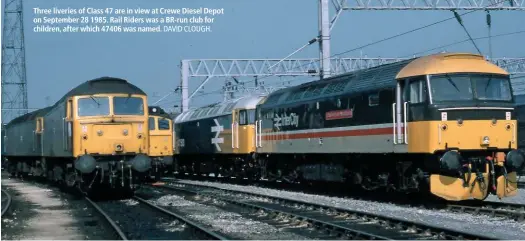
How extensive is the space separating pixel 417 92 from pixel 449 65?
102 cm

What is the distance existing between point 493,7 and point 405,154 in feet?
43.9

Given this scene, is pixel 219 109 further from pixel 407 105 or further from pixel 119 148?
pixel 407 105

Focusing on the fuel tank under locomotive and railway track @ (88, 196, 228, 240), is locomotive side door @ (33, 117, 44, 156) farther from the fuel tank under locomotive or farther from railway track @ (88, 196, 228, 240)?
railway track @ (88, 196, 228, 240)

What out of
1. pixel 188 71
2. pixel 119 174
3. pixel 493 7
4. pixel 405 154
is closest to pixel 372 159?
pixel 405 154

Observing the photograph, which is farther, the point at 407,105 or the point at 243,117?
the point at 243,117

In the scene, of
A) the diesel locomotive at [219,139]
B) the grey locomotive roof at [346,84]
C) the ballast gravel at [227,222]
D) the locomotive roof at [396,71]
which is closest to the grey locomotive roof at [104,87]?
the ballast gravel at [227,222]

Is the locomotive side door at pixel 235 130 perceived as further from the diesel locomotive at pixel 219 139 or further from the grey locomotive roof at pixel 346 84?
the grey locomotive roof at pixel 346 84

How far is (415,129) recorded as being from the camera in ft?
61.5

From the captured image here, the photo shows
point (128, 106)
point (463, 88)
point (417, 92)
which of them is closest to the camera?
point (463, 88)

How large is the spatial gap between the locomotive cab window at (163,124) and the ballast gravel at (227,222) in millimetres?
12373

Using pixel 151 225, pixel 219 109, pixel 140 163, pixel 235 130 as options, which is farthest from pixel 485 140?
pixel 219 109

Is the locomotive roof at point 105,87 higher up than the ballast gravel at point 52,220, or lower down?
higher up

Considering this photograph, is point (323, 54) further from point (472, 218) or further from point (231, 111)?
point (472, 218)

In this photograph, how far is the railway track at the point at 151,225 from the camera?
1481cm
